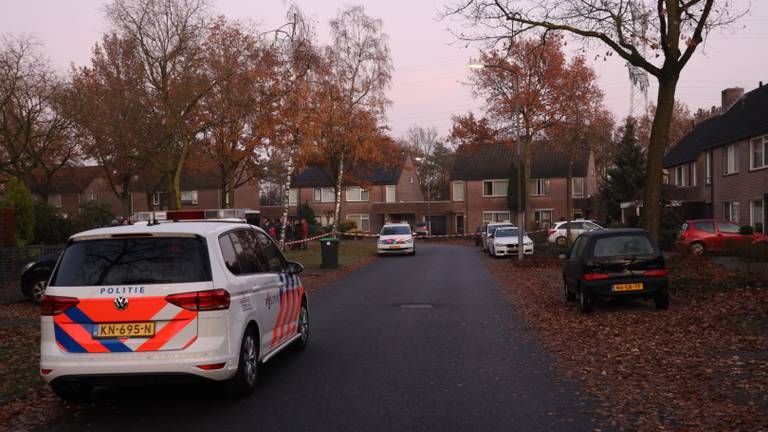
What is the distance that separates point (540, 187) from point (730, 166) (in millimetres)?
28040

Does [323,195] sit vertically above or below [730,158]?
below

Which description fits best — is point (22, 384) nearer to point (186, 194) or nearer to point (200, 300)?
point (200, 300)

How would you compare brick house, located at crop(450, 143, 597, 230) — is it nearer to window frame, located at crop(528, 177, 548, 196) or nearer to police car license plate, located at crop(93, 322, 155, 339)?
window frame, located at crop(528, 177, 548, 196)

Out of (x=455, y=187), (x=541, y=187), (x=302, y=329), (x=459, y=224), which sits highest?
(x=455, y=187)

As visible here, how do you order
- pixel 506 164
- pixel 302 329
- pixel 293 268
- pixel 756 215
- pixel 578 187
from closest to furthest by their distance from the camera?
pixel 293 268
pixel 302 329
pixel 756 215
pixel 578 187
pixel 506 164

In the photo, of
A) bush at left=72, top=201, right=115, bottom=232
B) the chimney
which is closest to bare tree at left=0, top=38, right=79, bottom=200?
bush at left=72, top=201, right=115, bottom=232

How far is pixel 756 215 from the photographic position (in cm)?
3086

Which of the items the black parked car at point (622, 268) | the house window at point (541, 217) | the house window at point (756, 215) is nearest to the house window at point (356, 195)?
the house window at point (541, 217)

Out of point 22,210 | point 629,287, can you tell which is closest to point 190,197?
point 22,210

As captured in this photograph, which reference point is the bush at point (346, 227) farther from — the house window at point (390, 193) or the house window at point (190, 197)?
the house window at point (190, 197)

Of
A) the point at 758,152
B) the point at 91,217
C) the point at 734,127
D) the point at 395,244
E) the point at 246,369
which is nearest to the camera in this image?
the point at 246,369

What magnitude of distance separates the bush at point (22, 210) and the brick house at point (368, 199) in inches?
1827

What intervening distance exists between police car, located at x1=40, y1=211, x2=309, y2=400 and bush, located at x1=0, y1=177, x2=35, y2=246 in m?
16.9

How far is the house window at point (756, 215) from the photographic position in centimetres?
3034
